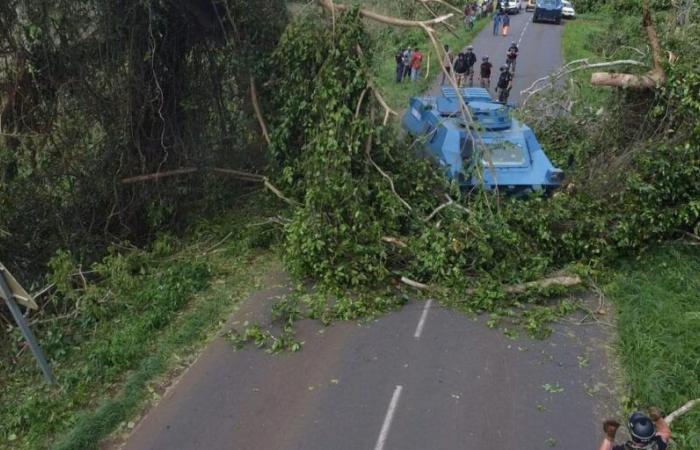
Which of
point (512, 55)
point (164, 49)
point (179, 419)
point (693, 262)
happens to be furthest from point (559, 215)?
point (512, 55)

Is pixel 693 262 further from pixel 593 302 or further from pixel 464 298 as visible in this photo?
pixel 464 298

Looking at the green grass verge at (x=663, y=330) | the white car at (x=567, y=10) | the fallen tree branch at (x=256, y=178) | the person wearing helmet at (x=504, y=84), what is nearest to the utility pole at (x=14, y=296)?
the fallen tree branch at (x=256, y=178)

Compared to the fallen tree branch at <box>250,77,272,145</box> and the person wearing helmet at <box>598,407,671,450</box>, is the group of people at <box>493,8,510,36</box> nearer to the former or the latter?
the fallen tree branch at <box>250,77,272,145</box>

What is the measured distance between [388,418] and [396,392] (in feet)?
1.42

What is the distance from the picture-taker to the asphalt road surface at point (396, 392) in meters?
6.17

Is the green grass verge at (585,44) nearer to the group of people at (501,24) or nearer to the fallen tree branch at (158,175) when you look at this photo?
the group of people at (501,24)

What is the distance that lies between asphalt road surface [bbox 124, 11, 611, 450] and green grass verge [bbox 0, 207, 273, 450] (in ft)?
1.25

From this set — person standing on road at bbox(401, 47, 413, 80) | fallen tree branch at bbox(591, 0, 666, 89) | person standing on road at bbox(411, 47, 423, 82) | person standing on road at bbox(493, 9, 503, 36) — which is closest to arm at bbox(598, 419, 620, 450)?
fallen tree branch at bbox(591, 0, 666, 89)

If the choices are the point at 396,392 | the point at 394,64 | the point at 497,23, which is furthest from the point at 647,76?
the point at 497,23

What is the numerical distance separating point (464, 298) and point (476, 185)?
206 cm

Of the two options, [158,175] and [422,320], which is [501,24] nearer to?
[158,175]

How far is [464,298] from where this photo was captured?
8.57 metres

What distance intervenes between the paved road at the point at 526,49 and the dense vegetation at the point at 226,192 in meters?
9.22

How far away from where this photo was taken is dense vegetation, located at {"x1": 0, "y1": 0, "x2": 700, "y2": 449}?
8477 mm
